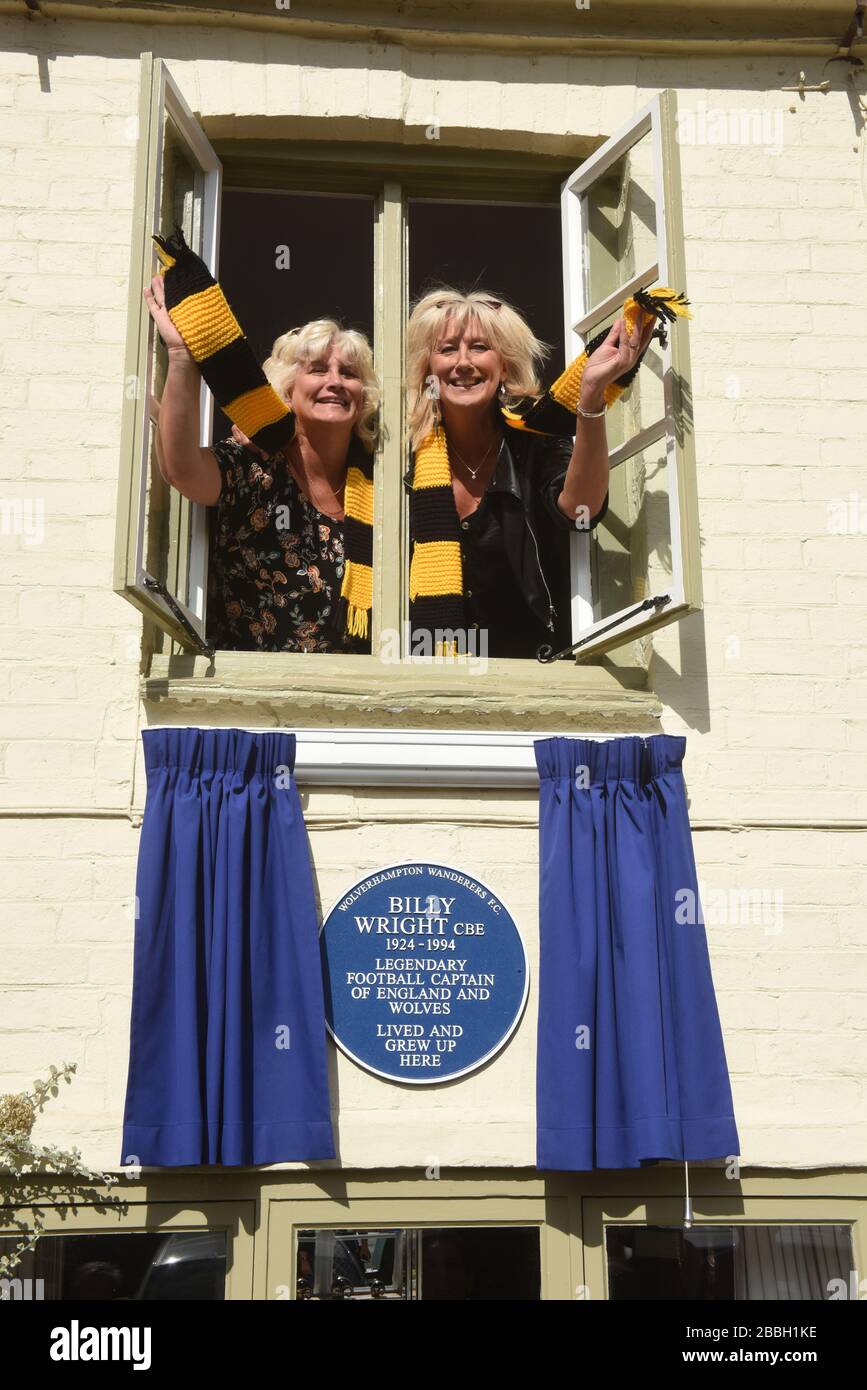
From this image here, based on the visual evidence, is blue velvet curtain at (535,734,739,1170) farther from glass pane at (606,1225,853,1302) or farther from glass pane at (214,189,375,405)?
glass pane at (214,189,375,405)

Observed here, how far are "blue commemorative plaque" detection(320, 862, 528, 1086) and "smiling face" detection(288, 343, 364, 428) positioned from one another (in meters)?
1.80

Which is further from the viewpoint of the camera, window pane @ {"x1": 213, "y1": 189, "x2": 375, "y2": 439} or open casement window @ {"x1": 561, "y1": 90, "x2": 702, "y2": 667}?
window pane @ {"x1": 213, "y1": 189, "x2": 375, "y2": 439}

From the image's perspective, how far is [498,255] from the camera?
20.5ft

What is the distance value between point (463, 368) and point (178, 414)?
4.11ft

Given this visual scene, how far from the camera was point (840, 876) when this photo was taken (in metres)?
5.12

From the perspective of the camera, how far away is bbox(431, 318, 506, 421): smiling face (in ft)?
18.9

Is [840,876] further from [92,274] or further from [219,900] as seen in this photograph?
[92,274]

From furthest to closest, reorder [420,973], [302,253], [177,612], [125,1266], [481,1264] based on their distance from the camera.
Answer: [302,253]
[177,612]
[420,973]
[481,1264]
[125,1266]

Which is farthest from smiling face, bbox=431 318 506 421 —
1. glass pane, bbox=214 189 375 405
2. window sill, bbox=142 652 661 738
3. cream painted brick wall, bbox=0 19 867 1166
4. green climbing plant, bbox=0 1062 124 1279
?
green climbing plant, bbox=0 1062 124 1279

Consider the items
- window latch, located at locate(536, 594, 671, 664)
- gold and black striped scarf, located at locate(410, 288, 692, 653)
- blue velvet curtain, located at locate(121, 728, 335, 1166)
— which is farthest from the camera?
gold and black striped scarf, located at locate(410, 288, 692, 653)

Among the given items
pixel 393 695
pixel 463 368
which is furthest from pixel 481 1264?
pixel 463 368

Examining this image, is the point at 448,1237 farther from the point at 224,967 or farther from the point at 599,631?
the point at 599,631

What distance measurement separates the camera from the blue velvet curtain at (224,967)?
4566 millimetres
